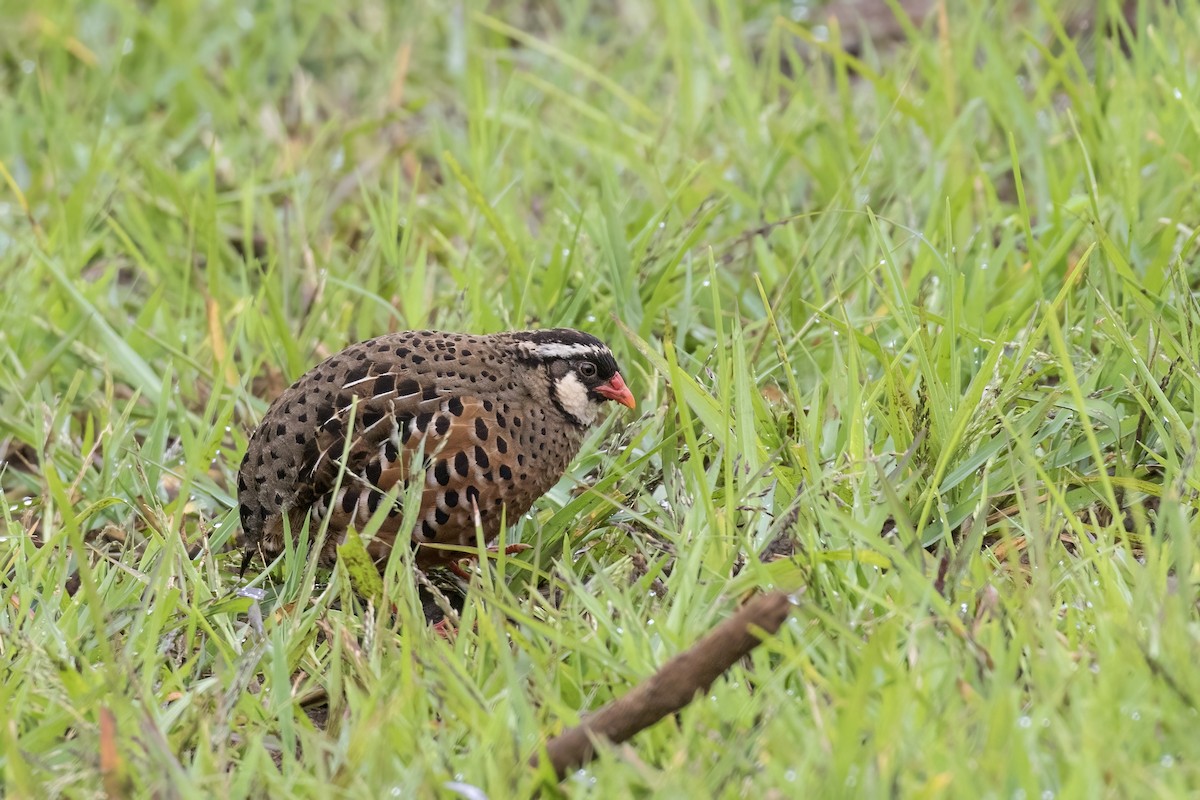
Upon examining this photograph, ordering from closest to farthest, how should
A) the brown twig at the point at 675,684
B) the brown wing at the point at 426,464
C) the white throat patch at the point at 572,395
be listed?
the brown twig at the point at 675,684
the brown wing at the point at 426,464
the white throat patch at the point at 572,395

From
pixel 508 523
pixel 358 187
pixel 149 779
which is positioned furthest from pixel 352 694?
pixel 358 187

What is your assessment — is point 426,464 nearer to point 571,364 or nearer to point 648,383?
point 571,364

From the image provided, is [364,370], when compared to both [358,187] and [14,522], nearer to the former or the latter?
[14,522]

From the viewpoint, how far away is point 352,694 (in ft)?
9.80

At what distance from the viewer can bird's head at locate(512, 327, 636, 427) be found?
162 inches

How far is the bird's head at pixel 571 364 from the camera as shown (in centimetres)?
412

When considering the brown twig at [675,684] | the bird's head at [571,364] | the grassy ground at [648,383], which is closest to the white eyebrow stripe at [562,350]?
the bird's head at [571,364]

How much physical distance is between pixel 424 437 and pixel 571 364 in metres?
0.56

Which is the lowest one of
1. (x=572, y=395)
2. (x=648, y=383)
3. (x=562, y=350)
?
(x=648, y=383)

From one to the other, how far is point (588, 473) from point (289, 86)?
146 inches

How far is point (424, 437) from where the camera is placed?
373 cm

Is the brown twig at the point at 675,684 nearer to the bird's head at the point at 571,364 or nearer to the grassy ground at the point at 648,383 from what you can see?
the grassy ground at the point at 648,383

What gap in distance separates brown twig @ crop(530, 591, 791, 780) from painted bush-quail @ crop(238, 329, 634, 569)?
105cm

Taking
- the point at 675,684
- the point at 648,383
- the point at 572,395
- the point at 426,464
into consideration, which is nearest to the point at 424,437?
the point at 426,464
